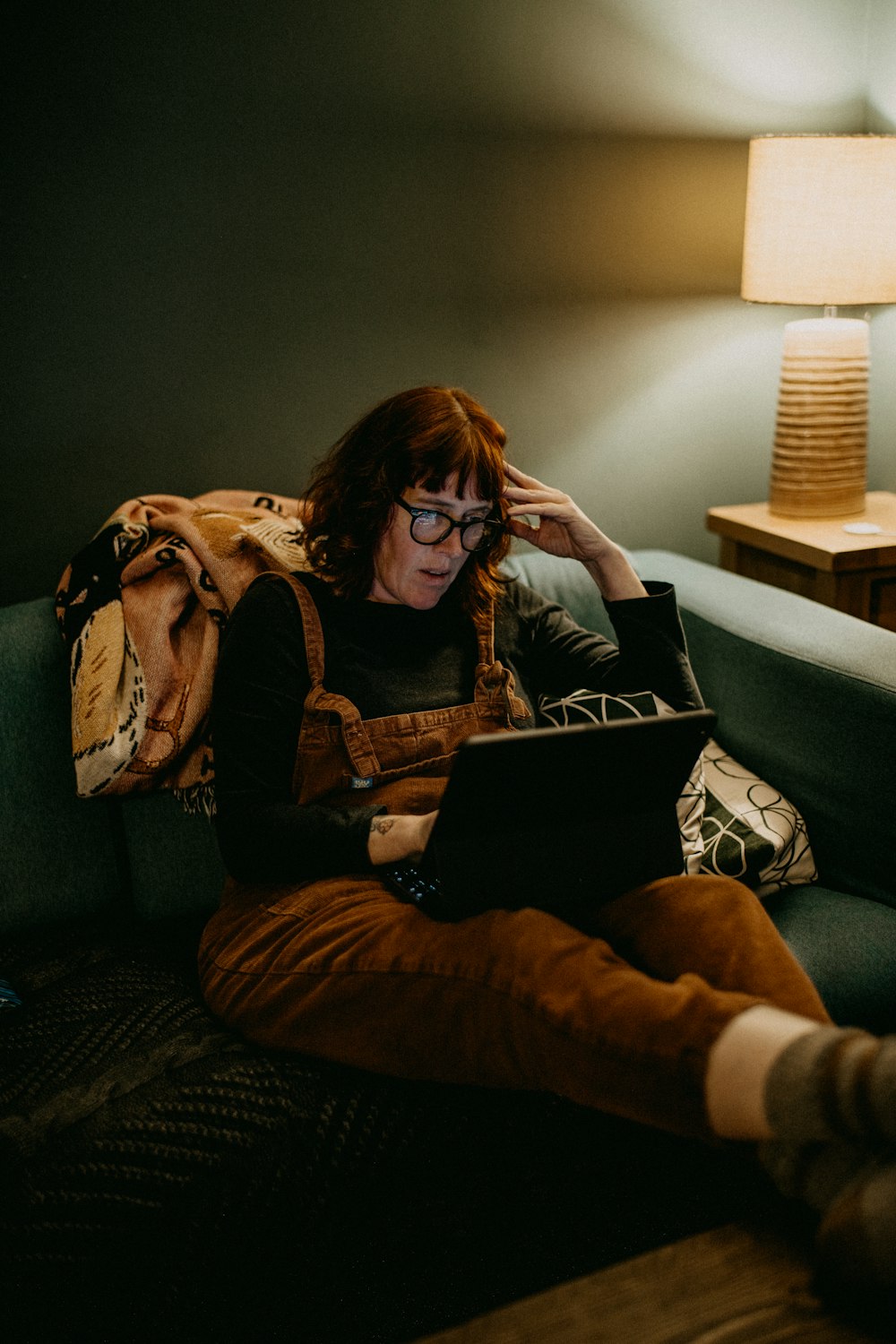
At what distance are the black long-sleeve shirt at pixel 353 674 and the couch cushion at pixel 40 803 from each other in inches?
13.9

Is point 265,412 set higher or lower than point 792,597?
higher

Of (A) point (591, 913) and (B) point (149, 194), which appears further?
(B) point (149, 194)

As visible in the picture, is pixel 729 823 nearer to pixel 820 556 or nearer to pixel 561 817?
pixel 561 817

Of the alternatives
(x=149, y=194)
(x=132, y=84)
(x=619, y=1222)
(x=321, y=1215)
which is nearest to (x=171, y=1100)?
(x=321, y=1215)

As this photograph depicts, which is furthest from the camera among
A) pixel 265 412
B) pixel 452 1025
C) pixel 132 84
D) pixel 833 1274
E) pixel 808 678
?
pixel 265 412

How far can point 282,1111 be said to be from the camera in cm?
124

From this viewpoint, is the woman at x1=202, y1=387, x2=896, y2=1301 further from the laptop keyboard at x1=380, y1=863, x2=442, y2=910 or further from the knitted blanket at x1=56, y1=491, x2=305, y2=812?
the knitted blanket at x1=56, y1=491, x2=305, y2=812

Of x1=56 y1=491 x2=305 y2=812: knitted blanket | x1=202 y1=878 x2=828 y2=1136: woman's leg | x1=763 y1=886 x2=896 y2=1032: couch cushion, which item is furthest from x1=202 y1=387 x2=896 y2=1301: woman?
x1=763 y1=886 x2=896 y2=1032: couch cushion

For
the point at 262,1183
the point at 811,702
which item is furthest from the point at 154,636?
the point at 811,702

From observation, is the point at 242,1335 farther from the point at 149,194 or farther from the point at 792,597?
the point at 149,194

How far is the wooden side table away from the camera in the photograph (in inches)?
81.7

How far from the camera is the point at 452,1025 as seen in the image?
1.19 metres

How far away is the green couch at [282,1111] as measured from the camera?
1.18m

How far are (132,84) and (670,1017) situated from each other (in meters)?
1.80
